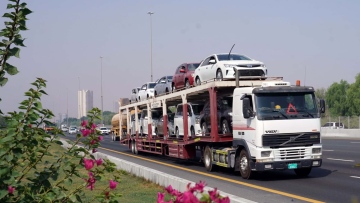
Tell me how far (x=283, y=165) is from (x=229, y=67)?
4.83 metres

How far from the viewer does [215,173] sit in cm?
2028

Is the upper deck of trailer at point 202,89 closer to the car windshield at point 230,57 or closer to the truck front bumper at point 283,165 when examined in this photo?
the car windshield at point 230,57

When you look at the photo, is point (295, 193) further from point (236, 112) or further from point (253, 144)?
point (236, 112)

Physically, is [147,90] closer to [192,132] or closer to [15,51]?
[192,132]

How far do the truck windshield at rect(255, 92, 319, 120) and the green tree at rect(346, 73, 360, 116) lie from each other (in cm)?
8415

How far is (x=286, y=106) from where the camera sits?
57.2 ft

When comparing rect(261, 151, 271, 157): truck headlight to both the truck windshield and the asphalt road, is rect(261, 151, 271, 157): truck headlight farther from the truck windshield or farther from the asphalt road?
the truck windshield

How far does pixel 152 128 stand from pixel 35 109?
24204 millimetres

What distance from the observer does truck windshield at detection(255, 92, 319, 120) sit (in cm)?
1716

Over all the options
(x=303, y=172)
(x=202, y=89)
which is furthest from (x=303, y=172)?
(x=202, y=89)

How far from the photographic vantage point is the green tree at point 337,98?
107 metres

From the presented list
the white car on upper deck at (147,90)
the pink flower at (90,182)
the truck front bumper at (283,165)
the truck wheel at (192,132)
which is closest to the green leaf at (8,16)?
the pink flower at (90,182)

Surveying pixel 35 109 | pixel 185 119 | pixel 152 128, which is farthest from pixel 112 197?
pixel 152 128

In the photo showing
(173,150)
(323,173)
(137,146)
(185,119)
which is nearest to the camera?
(323,173)
